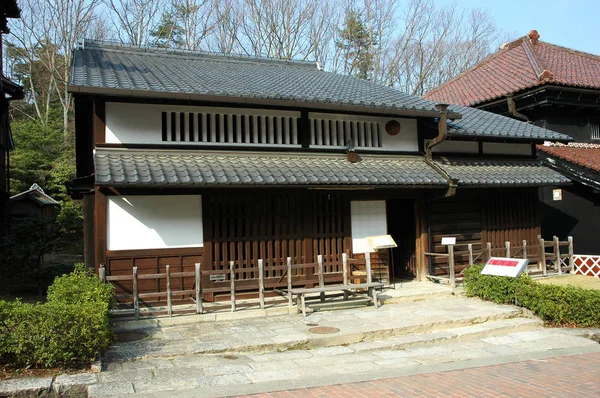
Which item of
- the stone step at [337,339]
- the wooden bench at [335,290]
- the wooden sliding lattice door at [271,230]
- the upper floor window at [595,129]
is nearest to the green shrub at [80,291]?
the stone step at [337,339]

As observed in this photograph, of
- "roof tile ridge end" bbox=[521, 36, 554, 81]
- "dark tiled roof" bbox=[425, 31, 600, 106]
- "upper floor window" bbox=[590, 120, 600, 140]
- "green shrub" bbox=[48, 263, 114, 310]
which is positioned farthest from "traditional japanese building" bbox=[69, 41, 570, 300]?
"upper floor window" bbox=[590, 120, 600, 140]

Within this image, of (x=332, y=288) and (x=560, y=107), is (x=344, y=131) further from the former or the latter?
(x=560, y=107)

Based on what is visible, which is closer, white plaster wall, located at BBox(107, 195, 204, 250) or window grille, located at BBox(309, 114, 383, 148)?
white plaster wall, located at BBox(107, 195, 204, 250)

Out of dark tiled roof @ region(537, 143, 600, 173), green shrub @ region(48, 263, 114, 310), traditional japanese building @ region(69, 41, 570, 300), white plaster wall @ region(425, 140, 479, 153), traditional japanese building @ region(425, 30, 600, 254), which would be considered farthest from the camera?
traditional japanese building @ region(425, 30, 600, 254)

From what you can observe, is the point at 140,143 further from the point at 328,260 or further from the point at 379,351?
the point at 379,351

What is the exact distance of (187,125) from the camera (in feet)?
38.1

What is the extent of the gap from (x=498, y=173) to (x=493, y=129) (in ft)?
4.98

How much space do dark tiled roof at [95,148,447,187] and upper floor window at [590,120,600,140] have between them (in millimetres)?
10214

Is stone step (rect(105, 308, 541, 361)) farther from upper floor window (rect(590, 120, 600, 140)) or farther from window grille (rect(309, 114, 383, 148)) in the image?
upper floor window (rect(590, 120, 600, 140))

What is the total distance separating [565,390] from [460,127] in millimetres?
9641

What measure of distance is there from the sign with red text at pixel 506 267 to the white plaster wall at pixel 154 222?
6.70 m

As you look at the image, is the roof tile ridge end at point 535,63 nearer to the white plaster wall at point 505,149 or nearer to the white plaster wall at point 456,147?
the white plaster wall at point 505,149

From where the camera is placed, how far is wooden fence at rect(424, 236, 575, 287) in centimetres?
1320

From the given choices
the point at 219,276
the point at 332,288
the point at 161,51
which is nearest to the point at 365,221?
the point at 332,288
